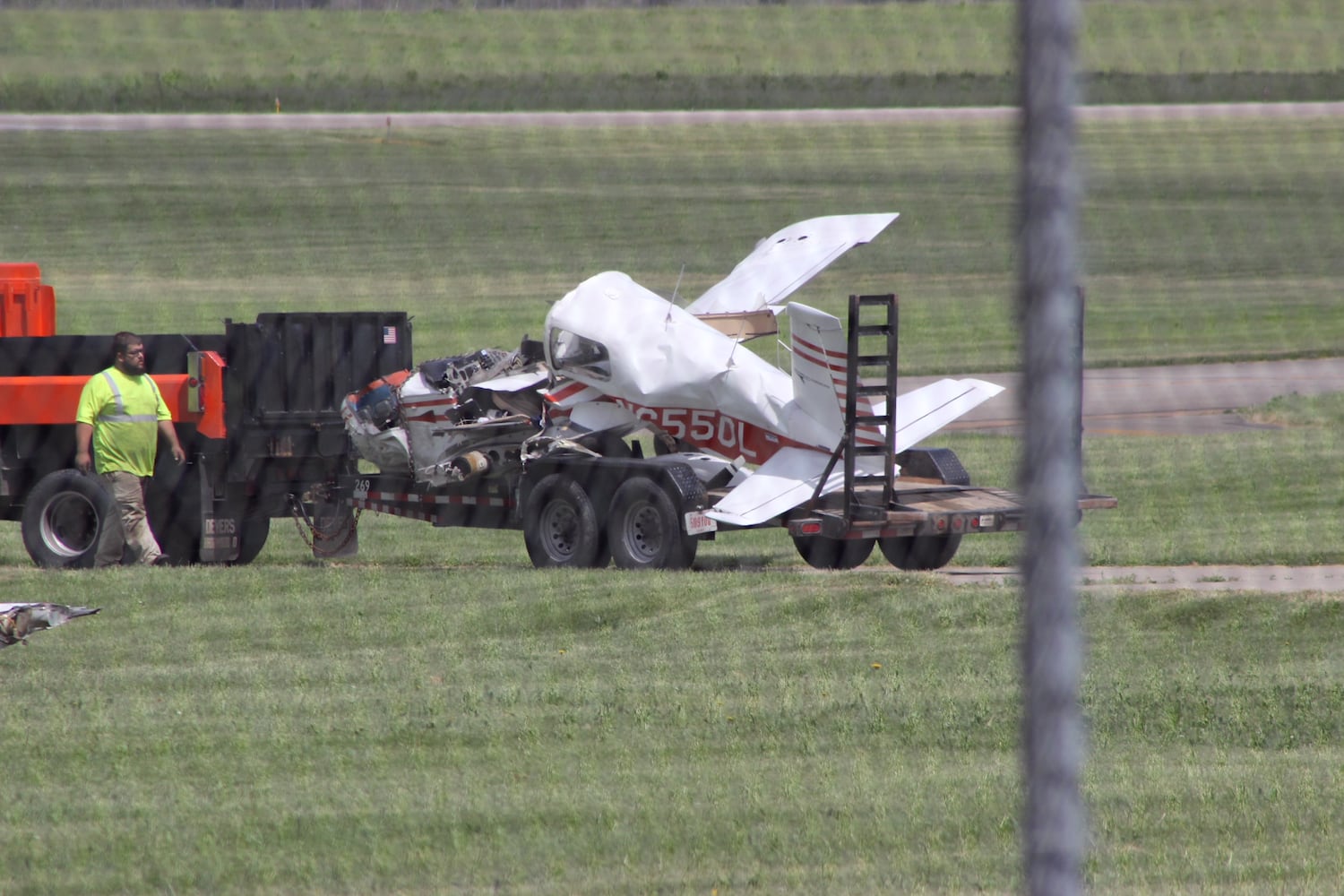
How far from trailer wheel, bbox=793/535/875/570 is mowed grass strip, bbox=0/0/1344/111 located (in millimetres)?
14984

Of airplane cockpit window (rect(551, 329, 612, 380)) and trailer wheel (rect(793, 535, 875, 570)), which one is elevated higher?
airplane cockpit window (rect(551, 329, 612, 380))

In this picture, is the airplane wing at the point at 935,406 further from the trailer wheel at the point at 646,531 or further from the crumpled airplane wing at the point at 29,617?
the crumpled airplane wing at the point at 29,617

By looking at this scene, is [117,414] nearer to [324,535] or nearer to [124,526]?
[124,526]

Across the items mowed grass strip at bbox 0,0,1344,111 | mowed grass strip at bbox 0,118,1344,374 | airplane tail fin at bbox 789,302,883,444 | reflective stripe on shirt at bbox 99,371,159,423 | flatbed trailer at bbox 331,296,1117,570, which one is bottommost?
flatbed trailer at bbox 331,296,1117,570

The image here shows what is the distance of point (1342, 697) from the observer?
7.79m

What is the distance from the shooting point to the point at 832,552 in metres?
12.3

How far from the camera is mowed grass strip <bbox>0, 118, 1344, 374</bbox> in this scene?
1277 inches

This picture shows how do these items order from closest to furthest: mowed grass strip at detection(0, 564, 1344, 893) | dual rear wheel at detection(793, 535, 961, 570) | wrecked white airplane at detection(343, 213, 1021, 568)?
mowed grass strip at detection(0, 564, 1344, 893), wrecked white airplane at detection(343, 213, 1021, 568), dual rear wheel at detection(793, 535, 961, 570)

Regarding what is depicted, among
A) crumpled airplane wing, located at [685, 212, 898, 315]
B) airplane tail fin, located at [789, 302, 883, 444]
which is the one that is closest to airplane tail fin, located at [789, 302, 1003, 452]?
airplane tail fin, located at [789, 302, 883, 444]

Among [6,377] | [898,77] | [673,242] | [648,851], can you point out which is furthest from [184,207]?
[648,851]

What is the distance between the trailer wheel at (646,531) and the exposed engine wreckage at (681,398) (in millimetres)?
311

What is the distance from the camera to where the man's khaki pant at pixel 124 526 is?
1210cm

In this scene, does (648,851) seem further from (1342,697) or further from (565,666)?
(1342,697)

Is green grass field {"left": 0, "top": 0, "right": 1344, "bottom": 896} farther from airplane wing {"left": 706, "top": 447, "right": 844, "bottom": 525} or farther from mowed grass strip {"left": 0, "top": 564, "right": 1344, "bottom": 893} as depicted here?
airplane wing {"left": 706, "top": 447, "right": 844, "bottom": 525}
